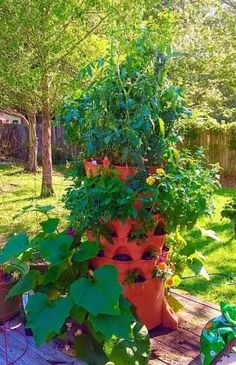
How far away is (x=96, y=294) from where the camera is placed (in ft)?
5.16

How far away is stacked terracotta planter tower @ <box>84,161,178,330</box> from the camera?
1973 mm

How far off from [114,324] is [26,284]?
459 millimetres

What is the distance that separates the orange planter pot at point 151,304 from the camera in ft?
6.61

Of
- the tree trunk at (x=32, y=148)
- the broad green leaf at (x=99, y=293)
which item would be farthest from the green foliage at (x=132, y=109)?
the tree trunk at (x=32, y=148)

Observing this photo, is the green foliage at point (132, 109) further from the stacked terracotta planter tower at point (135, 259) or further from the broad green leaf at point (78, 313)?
the broad green leaf at point (78, 313)

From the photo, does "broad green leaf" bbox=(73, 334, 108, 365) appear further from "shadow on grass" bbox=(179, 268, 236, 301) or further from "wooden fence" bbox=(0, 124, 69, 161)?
"wooden fence" bbox=(0, 124, 69, 161)

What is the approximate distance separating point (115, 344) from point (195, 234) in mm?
776

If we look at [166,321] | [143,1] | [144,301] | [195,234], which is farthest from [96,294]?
[143,1]

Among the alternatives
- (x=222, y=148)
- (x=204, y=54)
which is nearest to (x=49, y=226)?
(x=204, y=54)

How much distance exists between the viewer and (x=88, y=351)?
1694mm

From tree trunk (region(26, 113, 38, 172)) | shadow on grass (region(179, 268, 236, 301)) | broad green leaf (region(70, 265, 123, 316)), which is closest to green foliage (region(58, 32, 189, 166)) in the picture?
broad green leaf (region(70, 265, 123, 316))

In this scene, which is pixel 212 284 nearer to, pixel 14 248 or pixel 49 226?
pixel 49 226

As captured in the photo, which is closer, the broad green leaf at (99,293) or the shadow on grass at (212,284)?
the broad green leaf at (99,293)

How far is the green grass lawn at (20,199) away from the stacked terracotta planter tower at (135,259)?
1039mm
